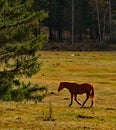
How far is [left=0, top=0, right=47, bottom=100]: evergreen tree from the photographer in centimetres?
2664

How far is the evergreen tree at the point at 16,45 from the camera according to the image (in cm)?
2664

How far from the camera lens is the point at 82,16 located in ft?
Answer: 413

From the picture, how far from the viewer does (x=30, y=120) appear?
2205 cm

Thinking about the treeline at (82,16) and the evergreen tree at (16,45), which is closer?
the evergreen tree at (16,45)

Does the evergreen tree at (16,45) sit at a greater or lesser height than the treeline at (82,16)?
lesser

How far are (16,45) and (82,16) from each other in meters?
99.6

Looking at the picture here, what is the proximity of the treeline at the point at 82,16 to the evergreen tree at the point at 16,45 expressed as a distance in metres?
93.9

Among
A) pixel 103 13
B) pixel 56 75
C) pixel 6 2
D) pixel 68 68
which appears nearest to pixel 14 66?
pixel 6 2

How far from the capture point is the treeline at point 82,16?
124 m

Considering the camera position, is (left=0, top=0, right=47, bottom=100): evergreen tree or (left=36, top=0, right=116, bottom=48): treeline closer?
(left=0, top=0, right=47, bottom=100): evergreen tree

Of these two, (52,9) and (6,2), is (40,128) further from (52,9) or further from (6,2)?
(52,9)

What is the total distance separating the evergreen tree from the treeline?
93944mm

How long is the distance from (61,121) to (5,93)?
5.63 m

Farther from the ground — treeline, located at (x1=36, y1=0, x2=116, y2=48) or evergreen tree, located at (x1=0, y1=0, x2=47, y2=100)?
treeline, located at (x1=36, y1=0, x2=116, y2=48)
